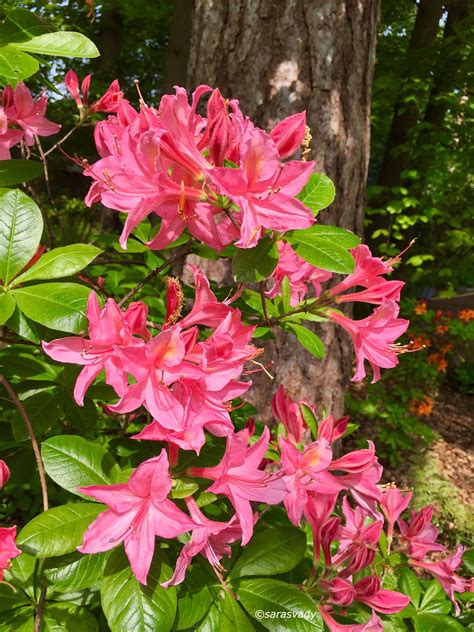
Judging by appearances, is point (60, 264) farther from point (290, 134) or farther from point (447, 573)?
point (447, 573)

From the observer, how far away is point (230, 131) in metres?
0.85

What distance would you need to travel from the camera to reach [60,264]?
0.91 metres

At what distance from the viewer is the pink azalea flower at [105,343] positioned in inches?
31.0

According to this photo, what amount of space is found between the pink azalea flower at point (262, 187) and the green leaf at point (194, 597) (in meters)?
0.53

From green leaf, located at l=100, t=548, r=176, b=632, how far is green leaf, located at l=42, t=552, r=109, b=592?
3 centimetres

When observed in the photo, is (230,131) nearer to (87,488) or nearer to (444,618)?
(87,488)

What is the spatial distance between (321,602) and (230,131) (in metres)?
0.83

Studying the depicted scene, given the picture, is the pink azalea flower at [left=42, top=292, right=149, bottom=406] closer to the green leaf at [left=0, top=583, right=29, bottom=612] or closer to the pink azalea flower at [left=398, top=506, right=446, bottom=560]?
the green leaf at [left=0, top=583, right=29, bottom=612]

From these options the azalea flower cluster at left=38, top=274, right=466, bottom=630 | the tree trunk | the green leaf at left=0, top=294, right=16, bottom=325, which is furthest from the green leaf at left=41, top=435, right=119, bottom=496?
the tree trunk

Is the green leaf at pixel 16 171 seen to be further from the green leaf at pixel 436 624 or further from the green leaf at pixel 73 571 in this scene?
the green leaf at pixel 436 624

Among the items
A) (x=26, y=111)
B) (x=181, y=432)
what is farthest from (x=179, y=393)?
(x=26, y=111)

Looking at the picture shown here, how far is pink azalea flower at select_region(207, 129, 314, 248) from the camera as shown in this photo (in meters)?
0.79

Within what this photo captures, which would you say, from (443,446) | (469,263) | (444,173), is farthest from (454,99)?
(443,446)

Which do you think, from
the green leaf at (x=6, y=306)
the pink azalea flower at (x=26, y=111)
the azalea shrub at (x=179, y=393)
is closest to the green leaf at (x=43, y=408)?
the azalea shrub at (x=179, y=393)
